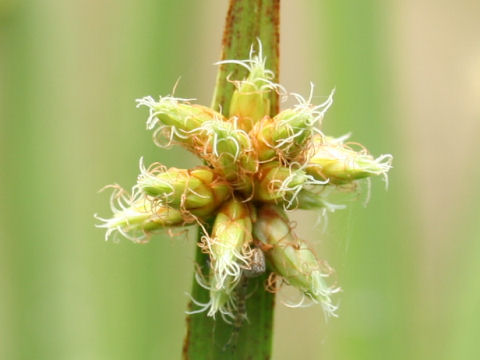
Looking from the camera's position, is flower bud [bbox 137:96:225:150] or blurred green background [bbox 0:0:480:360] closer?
flower bud [bbox 137:96:225:150]

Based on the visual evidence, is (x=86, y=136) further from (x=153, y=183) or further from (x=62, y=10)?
(x=153, y=183)

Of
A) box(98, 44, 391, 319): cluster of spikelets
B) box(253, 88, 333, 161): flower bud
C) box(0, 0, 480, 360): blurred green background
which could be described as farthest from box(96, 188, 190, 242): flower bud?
box(0, 0, 480, 360): blurred green background

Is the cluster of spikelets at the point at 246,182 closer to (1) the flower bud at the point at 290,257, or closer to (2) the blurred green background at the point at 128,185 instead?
(1) the flower bud at the point at 290,257

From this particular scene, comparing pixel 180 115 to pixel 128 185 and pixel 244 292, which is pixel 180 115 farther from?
pixel 128 185

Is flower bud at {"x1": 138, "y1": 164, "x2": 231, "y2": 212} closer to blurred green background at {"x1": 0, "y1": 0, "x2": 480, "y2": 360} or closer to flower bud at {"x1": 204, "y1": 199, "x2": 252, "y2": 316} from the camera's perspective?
flower bud at {"x1": 204, "y1": 199, "x2": 252, "y2": 316}

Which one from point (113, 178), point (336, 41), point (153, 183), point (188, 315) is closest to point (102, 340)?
point (113, 178)

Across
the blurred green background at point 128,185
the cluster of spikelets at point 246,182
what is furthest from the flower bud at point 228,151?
the blurred green background at point 128,185

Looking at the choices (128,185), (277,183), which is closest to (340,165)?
(277,183)
